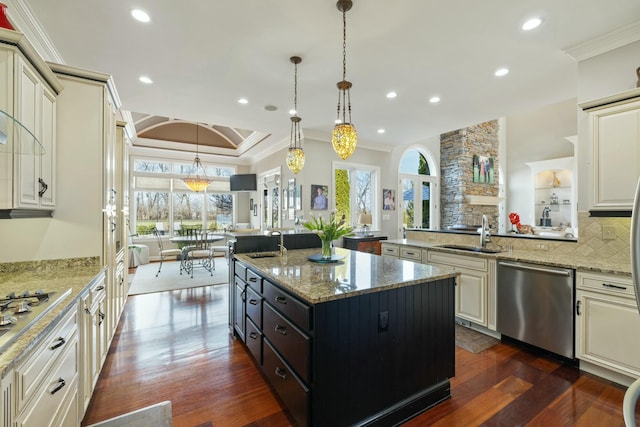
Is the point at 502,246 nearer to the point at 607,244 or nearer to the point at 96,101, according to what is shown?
the point at 607,244

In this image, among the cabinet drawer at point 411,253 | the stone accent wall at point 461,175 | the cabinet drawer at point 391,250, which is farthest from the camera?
the stone accent wall at point 461,175

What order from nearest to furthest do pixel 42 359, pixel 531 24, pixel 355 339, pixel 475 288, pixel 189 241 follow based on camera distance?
→ pixel 42 359
pixel 355 339
pixel 531 24
pixel 475 288
pixel 189 241

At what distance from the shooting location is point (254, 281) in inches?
94.3

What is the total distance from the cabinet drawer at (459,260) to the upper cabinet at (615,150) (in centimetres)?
105

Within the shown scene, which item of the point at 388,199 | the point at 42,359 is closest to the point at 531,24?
the point at 42,359

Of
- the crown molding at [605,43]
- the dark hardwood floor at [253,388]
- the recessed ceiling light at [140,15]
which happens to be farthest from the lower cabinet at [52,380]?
the crown molding at [605,43]

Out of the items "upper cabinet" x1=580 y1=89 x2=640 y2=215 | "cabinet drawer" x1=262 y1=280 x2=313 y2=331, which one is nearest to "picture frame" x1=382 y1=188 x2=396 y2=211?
"upper cabinet" x1=580 y1=89 x2=640 y2=215

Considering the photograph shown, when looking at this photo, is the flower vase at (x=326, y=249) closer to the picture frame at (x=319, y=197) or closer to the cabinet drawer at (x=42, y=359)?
the cabinet drawer at (x=42, y=359)

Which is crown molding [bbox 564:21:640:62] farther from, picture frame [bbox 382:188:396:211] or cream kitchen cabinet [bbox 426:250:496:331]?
picture frame [bbox 382:188:396:211]

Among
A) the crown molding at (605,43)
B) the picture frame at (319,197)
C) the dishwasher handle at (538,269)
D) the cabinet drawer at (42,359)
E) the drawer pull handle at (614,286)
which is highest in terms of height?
the crown molding at (605,43)

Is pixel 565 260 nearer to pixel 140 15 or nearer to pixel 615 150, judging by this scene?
pixel 615 150

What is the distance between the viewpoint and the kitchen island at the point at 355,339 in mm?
1578

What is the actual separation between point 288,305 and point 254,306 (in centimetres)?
75

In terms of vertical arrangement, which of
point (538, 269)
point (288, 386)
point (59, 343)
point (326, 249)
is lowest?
point (288, 386)
